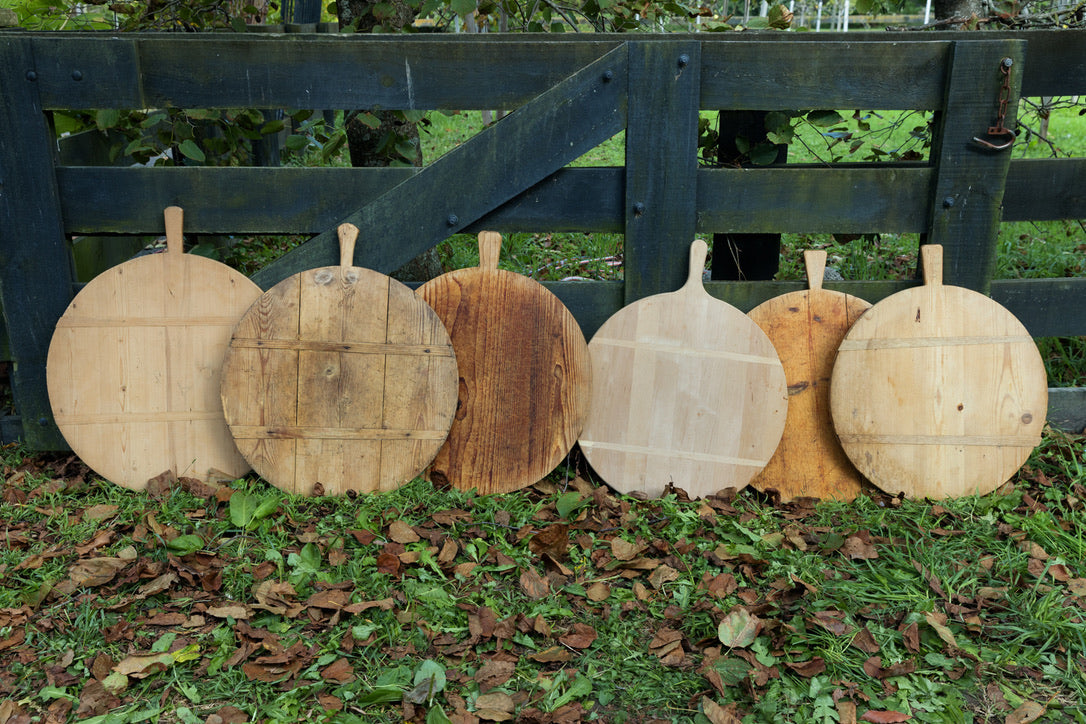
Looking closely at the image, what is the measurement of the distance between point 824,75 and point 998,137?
751 mm

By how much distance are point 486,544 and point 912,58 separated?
8.25ft

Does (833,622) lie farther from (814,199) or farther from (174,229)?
(174,229)

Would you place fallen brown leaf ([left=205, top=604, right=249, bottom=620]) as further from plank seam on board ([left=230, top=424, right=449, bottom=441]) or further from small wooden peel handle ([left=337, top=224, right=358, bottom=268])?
small wooden peel handle ([left=337, top=224, right=358, bottom=268])

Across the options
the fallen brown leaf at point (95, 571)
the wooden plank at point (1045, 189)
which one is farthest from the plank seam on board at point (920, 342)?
the fallen brown leaf at point (95, 571)

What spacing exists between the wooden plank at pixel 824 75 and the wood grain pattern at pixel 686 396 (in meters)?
0.63

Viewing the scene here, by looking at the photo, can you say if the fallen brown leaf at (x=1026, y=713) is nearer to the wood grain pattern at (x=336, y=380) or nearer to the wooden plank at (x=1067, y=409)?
the wooden plank at (x=1067, y=409)

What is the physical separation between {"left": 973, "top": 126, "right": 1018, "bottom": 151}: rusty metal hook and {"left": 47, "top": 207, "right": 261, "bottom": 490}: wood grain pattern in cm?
299

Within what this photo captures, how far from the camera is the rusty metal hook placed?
3.27 metres

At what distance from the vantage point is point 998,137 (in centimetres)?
330

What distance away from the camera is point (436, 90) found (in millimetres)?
3283

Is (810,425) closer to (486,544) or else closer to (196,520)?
(486,544)

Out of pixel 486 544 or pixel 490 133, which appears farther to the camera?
pixel 490 133

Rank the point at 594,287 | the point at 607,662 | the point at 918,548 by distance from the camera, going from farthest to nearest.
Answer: the point at 594,287
the point at 918,548
the point at 607,662

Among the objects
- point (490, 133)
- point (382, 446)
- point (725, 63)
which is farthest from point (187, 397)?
point (725, 63)
